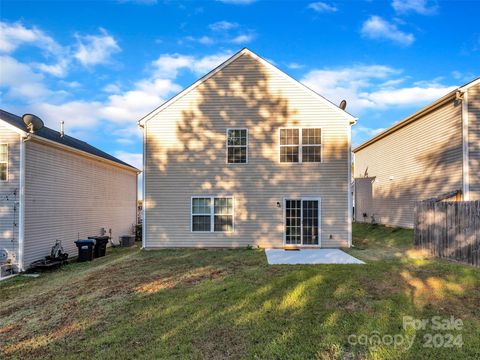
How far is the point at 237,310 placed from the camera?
5477mm

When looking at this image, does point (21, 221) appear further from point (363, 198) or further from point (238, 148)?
point (363, 198)

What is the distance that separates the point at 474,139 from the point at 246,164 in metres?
8.99

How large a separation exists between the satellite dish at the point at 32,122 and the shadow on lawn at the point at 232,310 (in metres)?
6.23

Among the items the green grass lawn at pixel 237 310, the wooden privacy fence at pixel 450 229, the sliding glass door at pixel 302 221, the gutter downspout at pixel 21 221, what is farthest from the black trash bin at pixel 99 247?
the wooden privacy fence at pixel 450 229

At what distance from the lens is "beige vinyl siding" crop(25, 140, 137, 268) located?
36.0ft

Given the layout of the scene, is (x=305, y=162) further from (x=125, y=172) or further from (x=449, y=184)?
(x=125, y=172)

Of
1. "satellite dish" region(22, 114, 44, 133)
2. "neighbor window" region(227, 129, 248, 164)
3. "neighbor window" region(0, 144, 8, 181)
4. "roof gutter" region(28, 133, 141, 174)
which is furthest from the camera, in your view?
"neighbor window" region(227, 129, 248, 164)

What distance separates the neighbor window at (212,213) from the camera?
12.8m

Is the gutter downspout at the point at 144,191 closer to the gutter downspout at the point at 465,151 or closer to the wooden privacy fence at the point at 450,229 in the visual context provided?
the wooden privacy fence at the point at 450,229

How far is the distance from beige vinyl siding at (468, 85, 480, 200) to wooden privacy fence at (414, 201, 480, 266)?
2.35 meters

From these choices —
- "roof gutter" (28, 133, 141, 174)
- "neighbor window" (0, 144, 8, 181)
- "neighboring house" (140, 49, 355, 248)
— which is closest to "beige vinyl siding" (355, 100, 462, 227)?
"neighboring house" (140, 49, 355, 248)

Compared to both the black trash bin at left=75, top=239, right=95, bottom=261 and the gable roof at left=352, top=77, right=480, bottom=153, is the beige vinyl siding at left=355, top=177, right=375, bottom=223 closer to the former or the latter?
the gable roof at left=352, top=77, right=480, bottom=153

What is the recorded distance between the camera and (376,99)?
25.4 m

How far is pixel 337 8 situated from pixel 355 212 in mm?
15269
